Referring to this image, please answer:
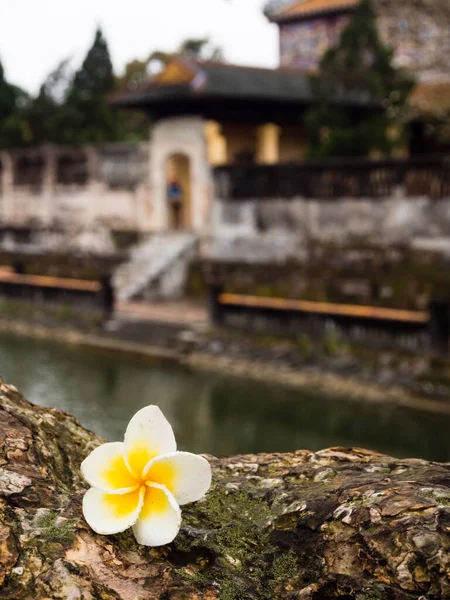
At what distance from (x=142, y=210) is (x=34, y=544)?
1855cm

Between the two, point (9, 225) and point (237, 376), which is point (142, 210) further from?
point (237, 376)

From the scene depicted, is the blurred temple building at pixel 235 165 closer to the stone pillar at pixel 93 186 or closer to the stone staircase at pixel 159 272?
the stone pillar at pixel 93 186

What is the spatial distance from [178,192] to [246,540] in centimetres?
1874

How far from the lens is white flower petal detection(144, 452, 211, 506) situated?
2010 mm

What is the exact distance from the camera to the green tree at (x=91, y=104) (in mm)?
23250

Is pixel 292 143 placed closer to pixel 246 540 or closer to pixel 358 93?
pixel 358 93

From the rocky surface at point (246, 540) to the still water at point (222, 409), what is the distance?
487 centimetres

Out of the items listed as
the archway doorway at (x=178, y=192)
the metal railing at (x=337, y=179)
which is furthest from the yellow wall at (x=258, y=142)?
the metal railing at (x=337, y=179)

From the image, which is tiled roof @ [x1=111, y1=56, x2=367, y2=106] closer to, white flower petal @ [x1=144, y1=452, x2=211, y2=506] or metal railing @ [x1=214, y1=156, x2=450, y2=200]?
metal railing @ [x1=214, y1=156, x2=450, y2=200]

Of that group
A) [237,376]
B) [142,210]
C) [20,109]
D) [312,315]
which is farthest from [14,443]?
[20,109]

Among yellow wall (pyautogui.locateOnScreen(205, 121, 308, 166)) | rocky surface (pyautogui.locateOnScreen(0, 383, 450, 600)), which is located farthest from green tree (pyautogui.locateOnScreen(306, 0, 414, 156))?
rocky surface (pyautogui.locateOnScreen(0, 383, 450, 600))

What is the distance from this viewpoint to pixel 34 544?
1781 millimetres

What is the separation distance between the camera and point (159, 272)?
17688mm

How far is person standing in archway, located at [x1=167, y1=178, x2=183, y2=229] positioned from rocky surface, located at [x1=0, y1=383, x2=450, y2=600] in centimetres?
1799
